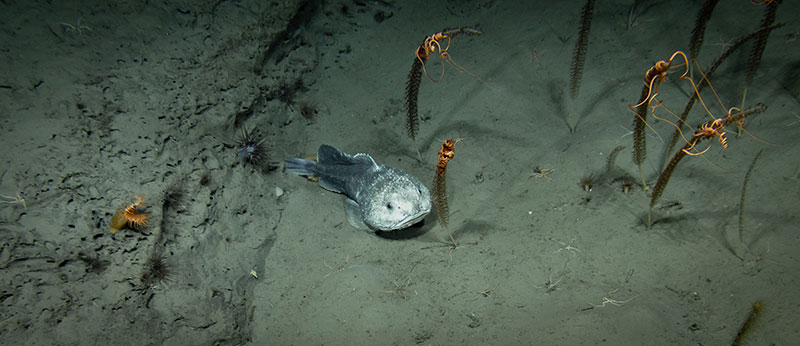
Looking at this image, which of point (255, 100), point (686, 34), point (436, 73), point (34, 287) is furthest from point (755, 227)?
point (34, 287)

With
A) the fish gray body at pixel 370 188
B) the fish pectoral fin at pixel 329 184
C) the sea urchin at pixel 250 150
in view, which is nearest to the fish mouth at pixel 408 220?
the fish gray body at pixel 370 188

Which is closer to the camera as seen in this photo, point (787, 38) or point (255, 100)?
point (787, 38)

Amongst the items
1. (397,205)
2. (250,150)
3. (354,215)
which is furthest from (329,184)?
(397,205)

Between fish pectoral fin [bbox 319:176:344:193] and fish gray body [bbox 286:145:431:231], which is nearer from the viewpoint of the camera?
fish gray body [bbox 286:145:431:231]

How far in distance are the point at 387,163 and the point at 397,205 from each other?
1.30m

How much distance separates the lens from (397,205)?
366 centimetres

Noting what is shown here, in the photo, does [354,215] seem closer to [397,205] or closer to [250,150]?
[397,205]

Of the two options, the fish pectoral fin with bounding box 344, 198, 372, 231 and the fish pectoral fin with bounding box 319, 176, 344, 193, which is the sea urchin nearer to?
the fish pectoral fin with bounding box 319, 176, 344, 193

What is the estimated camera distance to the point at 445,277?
141 inches

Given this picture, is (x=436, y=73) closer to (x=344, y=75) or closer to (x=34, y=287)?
(x=344, y=75)

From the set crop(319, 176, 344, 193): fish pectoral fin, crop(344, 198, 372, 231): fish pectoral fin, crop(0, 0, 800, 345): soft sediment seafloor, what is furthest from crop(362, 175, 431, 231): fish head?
crop(319, 176, 344, 193): fish pectoral fin

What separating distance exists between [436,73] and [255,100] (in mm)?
2694

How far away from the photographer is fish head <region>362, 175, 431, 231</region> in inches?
143

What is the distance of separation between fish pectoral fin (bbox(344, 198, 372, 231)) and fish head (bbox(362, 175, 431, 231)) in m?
0.26
